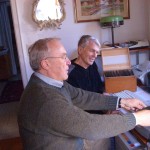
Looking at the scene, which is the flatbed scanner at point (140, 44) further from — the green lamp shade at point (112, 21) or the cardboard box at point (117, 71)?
the cardboard box at point (117, 71)

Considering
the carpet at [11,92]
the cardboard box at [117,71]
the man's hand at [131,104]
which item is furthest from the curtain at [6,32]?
the man's hand at [131,104]

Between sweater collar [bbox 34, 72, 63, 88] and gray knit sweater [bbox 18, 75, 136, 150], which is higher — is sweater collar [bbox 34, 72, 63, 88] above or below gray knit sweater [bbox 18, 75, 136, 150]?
above

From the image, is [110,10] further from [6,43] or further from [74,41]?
[6,43]

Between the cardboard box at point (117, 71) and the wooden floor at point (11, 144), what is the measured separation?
130 centimetres

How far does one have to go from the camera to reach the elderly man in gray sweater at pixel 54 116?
809 mm

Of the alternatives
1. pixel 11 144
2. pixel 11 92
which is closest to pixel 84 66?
pixel 11 144

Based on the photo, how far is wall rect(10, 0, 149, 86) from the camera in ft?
7.58

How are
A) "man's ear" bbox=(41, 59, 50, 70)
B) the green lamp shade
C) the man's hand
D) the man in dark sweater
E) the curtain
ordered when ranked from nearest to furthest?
"man's ear" bbox=(41, 59, 50, 70), the man's hand, the man in dark sweater, the green lamp shade, the curtain

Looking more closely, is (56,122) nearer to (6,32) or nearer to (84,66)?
(84,66)

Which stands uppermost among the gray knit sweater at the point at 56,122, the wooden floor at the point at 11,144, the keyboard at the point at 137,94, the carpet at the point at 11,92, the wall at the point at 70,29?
the wall at the point at 70,29

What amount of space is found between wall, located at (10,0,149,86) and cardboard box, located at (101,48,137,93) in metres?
0.57

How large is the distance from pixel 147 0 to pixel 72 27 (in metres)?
0.82

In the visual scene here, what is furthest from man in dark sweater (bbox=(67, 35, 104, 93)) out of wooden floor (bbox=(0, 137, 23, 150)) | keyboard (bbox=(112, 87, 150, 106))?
wooden floor (bbox=(0, 137, 23, 150))

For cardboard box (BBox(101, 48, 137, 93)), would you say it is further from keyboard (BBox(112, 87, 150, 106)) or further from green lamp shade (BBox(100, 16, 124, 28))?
green lamp shade (BBox(100, 16, 124, 28))
